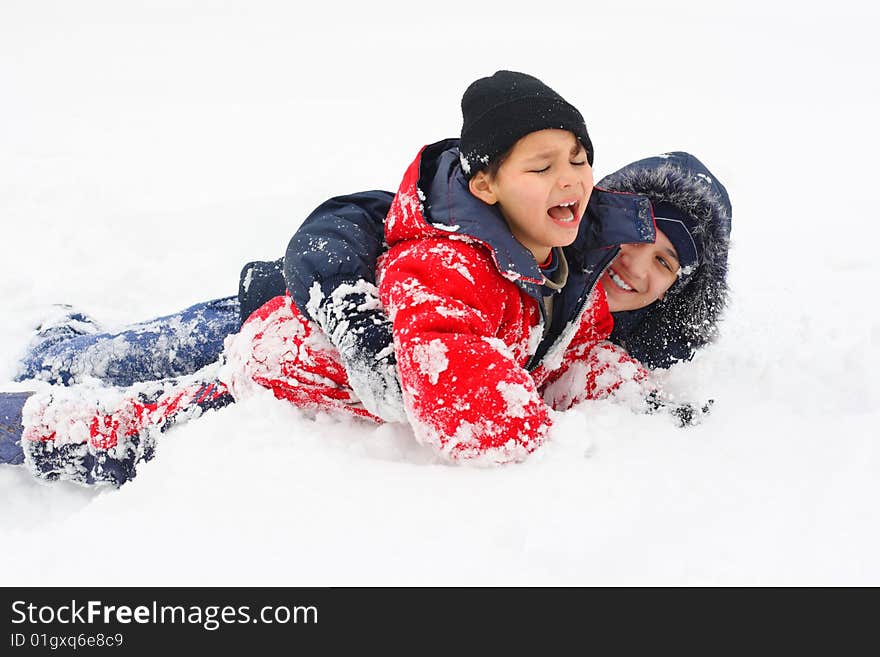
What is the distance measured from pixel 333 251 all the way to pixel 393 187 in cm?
290

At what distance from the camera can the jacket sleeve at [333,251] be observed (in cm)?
172

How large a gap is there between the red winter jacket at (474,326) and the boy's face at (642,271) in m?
0.06

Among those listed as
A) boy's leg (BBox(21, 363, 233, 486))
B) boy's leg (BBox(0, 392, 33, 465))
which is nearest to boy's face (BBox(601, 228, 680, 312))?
boy's leg (BBox(21, 363, 233, 486))

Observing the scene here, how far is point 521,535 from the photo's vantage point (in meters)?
1.20

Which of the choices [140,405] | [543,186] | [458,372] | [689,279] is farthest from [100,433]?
[689,279]

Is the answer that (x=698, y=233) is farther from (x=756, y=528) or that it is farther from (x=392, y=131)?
(x=392, y=131)

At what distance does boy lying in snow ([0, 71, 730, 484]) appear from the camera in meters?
1.46

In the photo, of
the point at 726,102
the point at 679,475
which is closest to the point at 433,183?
the point at 679,475

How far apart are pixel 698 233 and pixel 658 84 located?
575cm

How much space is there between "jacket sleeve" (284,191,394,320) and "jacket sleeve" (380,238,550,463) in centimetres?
19

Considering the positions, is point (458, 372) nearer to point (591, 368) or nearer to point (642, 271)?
point (591, 368)

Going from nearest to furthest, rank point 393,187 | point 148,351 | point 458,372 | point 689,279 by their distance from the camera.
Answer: point 458,372
point 689,279
point 148,351
point 393,187

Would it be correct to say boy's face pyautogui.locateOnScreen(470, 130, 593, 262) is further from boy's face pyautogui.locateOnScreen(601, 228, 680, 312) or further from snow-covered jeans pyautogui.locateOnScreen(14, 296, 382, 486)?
snow-covered jeans pyautogui.locateOnScreen(14, 296, 382, 486)

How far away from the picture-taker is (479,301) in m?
1.57
